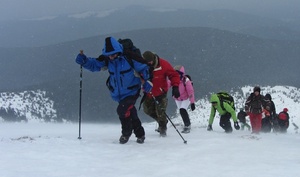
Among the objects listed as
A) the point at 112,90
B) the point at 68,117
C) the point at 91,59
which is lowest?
the point at 68,117

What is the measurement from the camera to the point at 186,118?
1000 cm

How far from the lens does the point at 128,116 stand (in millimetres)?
7707

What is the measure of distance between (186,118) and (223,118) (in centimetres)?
153

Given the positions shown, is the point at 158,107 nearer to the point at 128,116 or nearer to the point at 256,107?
the point at 128,116

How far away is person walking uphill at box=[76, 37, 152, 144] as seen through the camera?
7188 mm

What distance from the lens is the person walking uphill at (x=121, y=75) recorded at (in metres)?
7.19

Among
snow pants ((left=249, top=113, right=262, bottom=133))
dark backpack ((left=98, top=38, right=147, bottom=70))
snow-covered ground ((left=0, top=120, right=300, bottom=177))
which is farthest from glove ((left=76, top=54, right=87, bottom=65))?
snow pants ((left=249, top=113, right=262, bottom=133))

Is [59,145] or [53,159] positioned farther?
[59,145]

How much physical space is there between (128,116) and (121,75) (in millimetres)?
976

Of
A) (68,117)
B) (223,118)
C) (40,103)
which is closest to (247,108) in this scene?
(223,118)

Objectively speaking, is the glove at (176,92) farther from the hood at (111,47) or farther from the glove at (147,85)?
the hood at (111,47)

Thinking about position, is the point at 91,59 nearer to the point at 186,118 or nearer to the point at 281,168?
the point at 186,118

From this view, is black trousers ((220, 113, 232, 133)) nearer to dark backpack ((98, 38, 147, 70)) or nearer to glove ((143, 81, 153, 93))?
glove ((143, 81, 153, 93))

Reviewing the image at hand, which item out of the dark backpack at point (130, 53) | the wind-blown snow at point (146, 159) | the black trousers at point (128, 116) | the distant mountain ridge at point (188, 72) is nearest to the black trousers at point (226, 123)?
the wind-blown snow at point (146, 159)
